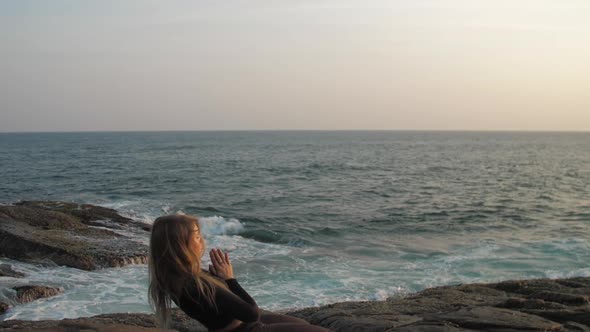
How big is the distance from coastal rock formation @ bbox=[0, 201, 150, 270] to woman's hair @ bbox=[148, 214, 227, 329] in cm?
1068

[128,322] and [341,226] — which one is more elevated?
[128,322]

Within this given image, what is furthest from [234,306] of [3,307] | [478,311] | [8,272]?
[8,272]

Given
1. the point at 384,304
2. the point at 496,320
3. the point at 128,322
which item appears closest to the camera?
the point at 496,320

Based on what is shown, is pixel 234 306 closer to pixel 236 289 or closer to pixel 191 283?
pixel 236 289

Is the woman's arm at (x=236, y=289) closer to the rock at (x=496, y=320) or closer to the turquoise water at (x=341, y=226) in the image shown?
the rock at (x=496, y=320)

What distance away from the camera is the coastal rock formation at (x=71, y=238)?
14195 millimetres

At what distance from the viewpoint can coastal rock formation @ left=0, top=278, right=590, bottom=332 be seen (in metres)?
6.24

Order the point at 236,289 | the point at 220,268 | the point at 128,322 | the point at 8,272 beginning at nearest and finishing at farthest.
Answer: the point at 236,289
the point at 220,268
the point at 128,322
the point at 8,272

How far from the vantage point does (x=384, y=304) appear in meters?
8.64

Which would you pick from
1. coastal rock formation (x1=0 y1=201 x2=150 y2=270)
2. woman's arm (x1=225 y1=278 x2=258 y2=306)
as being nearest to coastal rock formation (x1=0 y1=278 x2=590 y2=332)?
woman's arm (x1=225 y1=278 x2=258 y2=306)

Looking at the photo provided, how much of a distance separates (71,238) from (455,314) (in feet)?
42.2

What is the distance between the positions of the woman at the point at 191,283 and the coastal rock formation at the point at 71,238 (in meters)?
10.7

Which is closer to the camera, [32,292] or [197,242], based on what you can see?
[197,242]

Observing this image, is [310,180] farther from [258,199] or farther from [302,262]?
[302,262]
